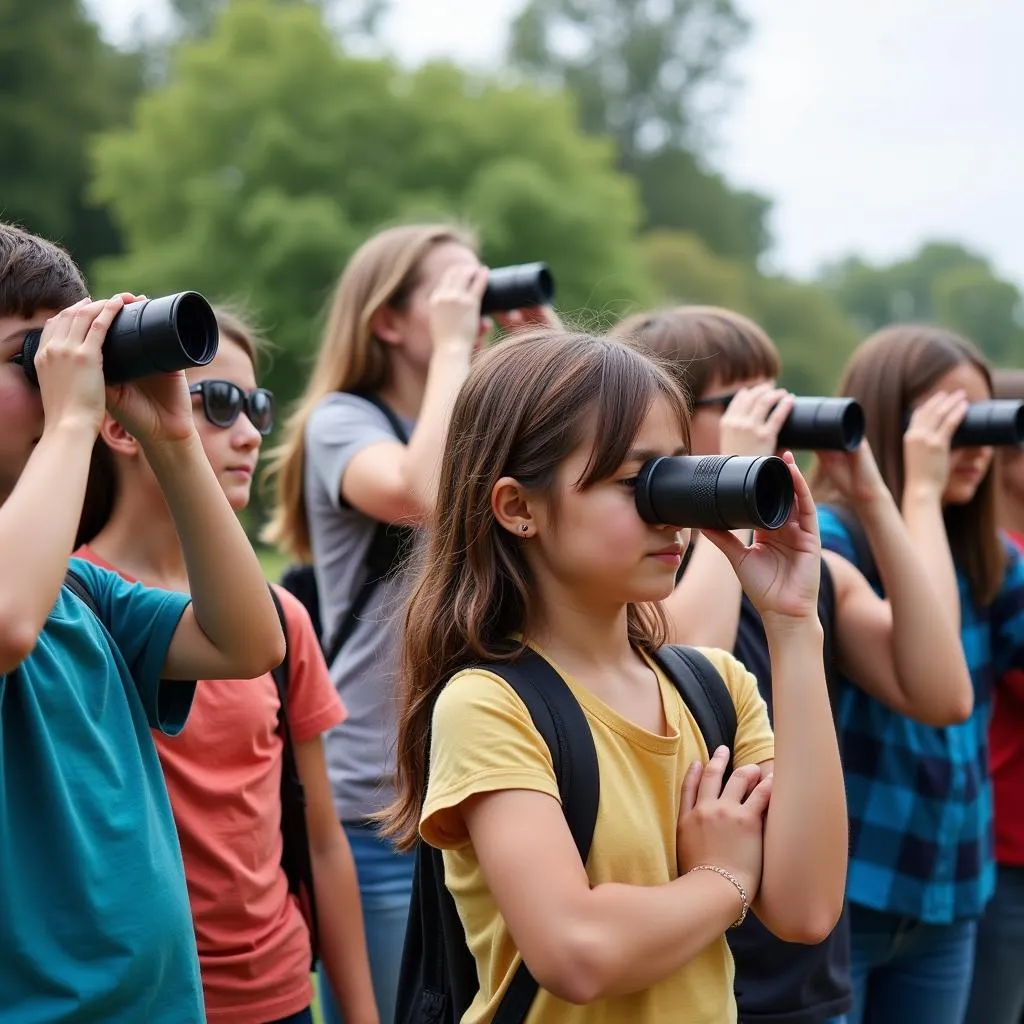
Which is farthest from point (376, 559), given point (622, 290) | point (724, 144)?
point (724, 144)

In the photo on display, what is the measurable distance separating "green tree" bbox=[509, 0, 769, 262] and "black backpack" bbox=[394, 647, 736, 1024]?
4753 centimetres

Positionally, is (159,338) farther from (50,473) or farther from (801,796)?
(801,796)

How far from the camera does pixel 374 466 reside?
3.04 metres

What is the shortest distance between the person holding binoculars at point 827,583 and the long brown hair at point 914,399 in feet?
1.10

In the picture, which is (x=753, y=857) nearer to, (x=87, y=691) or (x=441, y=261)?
(x=87, y=691)

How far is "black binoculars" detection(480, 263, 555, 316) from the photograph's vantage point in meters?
3.41

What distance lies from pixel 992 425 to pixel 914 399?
0.78 ft

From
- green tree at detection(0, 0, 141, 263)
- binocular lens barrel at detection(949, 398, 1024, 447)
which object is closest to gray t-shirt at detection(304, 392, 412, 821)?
binocular lens barrel at detection(949, 398, 1024, 447)

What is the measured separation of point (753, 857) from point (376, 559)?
1.48 m

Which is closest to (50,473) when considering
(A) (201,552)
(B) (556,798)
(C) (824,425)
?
(A) (201,552)

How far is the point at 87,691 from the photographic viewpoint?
1925mm

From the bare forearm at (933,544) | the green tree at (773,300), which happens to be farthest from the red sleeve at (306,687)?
the green tree at (773,300)

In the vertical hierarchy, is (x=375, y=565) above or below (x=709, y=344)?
below

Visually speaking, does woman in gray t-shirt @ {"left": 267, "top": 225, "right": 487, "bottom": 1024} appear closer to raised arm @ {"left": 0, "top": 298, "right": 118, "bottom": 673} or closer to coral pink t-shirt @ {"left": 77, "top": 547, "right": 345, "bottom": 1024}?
coral pink t-shirt @ {"left": 77, "top": 547, "right": 345, "bottom": 1024}
